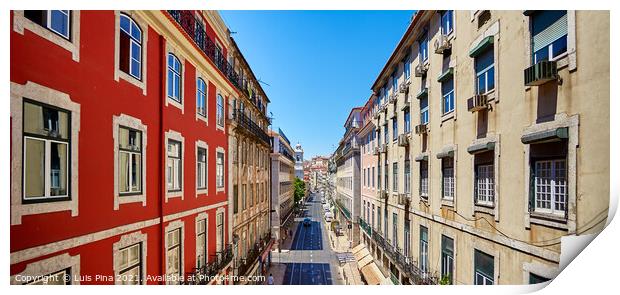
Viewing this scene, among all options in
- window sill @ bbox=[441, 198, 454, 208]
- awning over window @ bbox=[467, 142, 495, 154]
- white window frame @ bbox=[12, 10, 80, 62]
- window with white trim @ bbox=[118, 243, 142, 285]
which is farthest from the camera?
window sill @ bbox=[441, 198, 454, 208]

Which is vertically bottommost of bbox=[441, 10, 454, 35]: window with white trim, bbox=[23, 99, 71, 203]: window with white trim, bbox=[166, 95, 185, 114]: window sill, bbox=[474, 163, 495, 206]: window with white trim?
bbox=[474, 163, 495, 206]: window with white trim

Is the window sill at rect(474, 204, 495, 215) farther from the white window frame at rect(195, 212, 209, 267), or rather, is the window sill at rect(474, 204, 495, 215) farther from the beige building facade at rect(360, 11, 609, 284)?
the white window frame at rect(195, 212, 209, 267)

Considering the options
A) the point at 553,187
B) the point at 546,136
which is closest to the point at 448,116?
the point at 546,136

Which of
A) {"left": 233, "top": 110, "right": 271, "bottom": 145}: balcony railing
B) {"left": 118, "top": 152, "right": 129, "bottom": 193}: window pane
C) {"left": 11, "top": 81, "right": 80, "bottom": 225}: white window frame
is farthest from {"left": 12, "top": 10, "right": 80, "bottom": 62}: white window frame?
{"left": 233, "top": 110, "right": 271, "bottom": 145}: balcony railing

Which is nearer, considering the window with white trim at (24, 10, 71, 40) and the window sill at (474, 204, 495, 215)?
the window with white trim at (24, 10, 71, 40)

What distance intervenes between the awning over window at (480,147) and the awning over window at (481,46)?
1257 mm

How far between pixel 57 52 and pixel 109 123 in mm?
841

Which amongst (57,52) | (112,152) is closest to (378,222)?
(112,152)

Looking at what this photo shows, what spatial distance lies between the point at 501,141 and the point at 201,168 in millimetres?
4430

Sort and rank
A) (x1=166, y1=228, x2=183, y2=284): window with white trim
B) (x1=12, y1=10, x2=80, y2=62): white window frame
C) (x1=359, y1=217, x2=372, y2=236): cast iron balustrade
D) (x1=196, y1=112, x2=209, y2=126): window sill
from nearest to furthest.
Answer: (x1=12, y1=10, x2=80, y2=62): white window frame → (x1=166, y1=228, x2=183, y2=284): window with white trim → (x1=196, y1=112, x2=209, y2=126): window sill → (x1=359, y1=217, x2=372, y2=236): cast iron balustrade

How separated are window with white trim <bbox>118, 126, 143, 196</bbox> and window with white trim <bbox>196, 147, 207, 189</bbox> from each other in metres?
1.14

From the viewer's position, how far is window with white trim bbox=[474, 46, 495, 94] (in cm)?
408

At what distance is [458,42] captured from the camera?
4.71 metres
